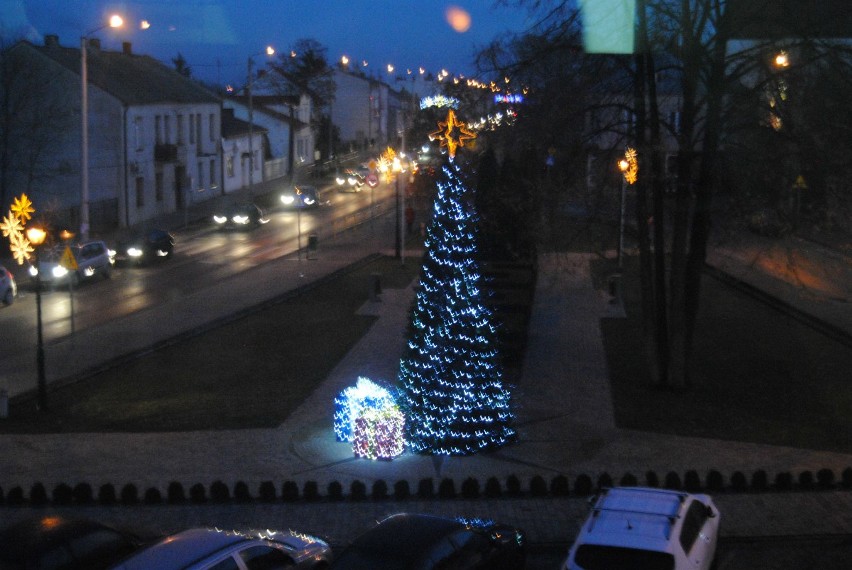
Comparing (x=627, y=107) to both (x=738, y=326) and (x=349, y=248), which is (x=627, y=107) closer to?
(x=738, y=326)

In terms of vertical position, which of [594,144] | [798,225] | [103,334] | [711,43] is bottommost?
[103,334]

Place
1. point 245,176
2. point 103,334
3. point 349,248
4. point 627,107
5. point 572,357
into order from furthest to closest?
point 245,176, point 349,248, point 103,334, point 572,357, point 627,107

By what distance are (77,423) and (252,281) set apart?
55.4 feet

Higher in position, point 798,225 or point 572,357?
point 798,225

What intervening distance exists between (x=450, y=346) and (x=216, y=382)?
652cm

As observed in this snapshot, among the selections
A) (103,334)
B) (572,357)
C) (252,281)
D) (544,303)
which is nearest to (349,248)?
(252,281)

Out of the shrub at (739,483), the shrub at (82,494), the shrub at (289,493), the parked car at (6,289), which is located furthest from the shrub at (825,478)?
the parked car at (6,289)

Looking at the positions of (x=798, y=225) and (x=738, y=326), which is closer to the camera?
(x=798, y=225)

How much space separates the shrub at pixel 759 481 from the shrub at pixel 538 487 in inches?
101

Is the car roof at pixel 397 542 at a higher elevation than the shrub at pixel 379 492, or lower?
higher

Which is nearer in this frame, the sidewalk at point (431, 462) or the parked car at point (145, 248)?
the sidewalk at point (431, 462)

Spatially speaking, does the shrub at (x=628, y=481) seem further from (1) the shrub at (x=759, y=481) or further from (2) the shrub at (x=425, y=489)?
(2) the shrub at (x=425, y=489)

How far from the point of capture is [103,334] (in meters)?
24.0

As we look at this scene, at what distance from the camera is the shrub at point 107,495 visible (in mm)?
11836
